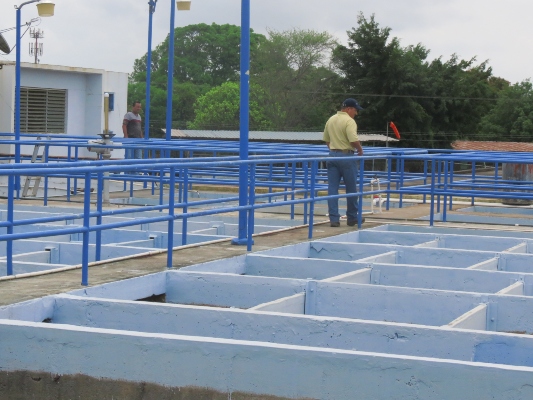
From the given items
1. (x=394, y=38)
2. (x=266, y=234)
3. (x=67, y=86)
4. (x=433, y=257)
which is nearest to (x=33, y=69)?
(x=67, y=86)

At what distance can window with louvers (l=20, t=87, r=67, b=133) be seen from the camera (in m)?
32.6

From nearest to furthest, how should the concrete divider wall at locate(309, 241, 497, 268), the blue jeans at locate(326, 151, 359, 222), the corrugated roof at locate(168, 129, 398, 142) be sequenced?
the concrete divider wall at locate(309, 241, 497, 268)
the blue jeans at locate(326, 151, 359, 222)
the corrugated roof at locate(168, 129, 398, 142)

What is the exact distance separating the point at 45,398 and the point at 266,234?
263 inches

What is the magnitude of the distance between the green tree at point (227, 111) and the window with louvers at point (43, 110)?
43236 mm

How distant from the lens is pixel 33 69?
105 ft

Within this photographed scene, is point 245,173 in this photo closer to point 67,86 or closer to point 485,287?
point 485,287

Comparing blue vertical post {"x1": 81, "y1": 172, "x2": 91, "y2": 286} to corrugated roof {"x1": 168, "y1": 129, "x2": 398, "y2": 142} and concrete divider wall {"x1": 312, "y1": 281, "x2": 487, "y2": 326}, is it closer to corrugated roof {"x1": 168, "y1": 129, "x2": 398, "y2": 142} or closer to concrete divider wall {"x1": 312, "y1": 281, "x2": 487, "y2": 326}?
concrete divider wall {"x1": 312, "y1": 281, "x2": 487, "y2": 326}

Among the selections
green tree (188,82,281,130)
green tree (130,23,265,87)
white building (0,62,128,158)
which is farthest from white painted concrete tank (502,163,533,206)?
green tree (130,23,265,87)

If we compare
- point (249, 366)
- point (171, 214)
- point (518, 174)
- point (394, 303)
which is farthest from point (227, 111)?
point (249, 366)

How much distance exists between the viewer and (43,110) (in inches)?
1296

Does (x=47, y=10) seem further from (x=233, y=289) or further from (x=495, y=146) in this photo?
(x=495, y=146)

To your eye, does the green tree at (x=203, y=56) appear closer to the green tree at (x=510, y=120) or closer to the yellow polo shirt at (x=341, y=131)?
the green tree at (x=510, y=120)

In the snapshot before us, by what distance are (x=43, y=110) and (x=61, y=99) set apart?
0.82 meters

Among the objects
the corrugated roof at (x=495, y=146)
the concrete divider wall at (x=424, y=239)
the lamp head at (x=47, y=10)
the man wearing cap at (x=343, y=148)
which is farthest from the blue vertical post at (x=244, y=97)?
the corrugated roof at (x=495, y=146)
